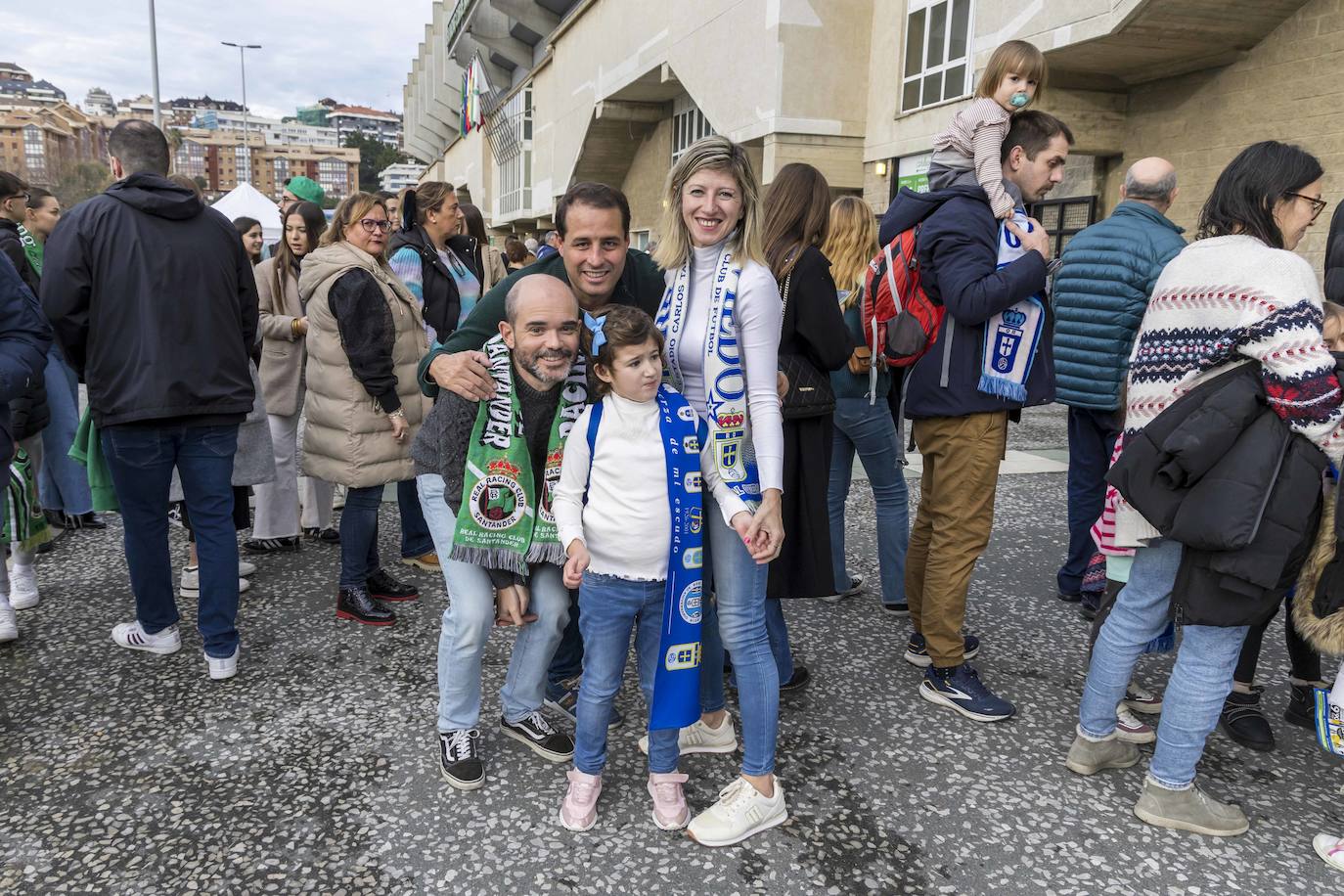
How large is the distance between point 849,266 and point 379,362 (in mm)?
2204

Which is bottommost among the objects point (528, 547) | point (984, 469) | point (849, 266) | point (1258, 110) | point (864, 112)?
point (528, 547)

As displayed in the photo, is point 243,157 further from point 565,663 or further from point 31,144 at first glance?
point 565,663

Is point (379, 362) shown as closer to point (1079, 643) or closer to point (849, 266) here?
point (849, 266)

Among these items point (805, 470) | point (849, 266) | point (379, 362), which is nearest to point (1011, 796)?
point (805, 470)

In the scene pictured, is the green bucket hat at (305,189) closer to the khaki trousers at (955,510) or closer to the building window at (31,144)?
the khaki trousers at (955,510)

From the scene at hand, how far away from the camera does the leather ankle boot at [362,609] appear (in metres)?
4.01

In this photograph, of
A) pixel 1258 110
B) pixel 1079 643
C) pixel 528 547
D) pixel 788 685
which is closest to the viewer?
pixel 528 547

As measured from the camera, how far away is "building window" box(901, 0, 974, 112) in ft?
40.9

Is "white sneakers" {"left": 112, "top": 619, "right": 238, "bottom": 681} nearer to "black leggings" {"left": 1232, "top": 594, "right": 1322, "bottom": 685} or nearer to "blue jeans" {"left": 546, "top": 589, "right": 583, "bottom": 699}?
"blue jeans" {"left": 546, "top": 589, "right": 583, "bottom": 699}

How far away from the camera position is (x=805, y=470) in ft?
9.35

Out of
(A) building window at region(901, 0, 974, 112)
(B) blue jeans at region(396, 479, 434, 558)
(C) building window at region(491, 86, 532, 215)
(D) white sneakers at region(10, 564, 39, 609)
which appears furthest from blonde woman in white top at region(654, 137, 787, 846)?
(C) building window at region(491, 86, 532, 215)

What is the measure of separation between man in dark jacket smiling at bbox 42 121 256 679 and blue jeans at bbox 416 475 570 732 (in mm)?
1210

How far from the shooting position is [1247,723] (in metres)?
3.12

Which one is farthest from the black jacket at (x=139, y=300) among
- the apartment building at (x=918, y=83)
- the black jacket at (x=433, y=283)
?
the apartment building at (x=918, y=83)
